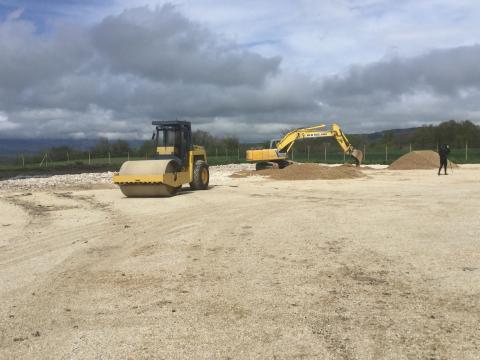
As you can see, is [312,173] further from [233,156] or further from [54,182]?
[233,156]

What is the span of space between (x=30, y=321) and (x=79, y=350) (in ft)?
3.42

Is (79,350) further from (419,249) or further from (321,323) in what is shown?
(419,249)

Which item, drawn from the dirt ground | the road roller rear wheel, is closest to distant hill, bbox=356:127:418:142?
the road roller rear wheel

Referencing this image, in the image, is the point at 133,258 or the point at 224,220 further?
the point at 224,220

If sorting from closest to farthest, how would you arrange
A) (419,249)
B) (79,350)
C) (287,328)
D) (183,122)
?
(79,350)
(287,328)
(419,249)
(183,122)

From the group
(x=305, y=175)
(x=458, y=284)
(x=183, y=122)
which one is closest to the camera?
(x=458, y=284)

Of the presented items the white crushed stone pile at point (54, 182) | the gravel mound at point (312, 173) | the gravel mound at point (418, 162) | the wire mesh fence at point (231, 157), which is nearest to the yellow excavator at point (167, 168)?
the white crushed stone pile at point (54, 182)

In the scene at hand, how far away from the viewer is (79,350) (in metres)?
4.51

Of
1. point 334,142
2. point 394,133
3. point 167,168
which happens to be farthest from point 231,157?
point 167,168

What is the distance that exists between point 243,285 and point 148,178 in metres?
10.1

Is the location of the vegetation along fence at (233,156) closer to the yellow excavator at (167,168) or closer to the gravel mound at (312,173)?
the gravel mound at (312,173)

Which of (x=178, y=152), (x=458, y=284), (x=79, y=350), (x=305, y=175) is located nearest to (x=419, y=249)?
(x=458, y=284)

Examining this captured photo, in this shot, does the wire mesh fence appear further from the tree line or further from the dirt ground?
the dirt ground

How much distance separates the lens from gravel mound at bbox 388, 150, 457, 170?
1319 inches
